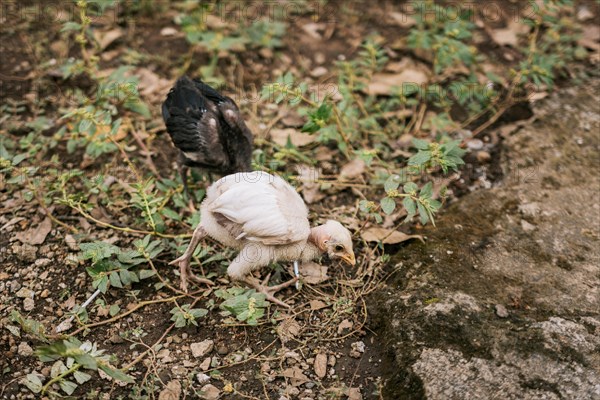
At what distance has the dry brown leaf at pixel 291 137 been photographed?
13.9ft

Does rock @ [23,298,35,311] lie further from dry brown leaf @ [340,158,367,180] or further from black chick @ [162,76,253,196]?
dry brown leaf @ [340,158,367,180]

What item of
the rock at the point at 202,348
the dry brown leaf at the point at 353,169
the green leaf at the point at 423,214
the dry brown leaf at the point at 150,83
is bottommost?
the rock at the point at 202,348

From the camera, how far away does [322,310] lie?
3219 mm

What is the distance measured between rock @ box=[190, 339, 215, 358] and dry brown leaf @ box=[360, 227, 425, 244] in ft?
3.65

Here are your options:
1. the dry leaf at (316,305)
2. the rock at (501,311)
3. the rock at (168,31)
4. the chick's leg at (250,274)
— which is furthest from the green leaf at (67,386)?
the rock at (168,31)

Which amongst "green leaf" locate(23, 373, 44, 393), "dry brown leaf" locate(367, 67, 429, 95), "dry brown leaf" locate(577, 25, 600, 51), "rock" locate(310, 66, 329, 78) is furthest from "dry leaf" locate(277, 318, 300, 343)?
"dry brown leaf" locate(577, 25, 600, 51)

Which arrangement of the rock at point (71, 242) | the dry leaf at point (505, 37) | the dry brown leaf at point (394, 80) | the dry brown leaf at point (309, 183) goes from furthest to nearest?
the dry leaf at point (505, 37), the dry brown leaf at point (394, 80), the dry brown leaf at point (309, 183), the rock at point (71, 242)

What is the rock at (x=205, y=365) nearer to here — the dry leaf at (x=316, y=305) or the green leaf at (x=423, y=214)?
the dry leaf at (x=316, y=305)

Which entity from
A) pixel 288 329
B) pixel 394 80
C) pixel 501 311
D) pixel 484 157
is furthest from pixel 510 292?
pixel 394 80

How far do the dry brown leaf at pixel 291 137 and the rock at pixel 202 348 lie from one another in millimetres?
1666

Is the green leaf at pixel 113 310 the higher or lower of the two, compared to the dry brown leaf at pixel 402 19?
lower

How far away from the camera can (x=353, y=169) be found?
403cm

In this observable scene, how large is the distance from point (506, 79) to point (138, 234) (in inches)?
126

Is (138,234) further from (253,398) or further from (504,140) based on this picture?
(504,140)
